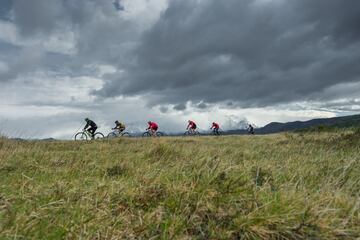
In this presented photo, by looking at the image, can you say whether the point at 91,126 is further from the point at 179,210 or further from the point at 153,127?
the point at 179,210

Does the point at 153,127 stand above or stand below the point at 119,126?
below

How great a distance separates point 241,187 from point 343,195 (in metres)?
1.35

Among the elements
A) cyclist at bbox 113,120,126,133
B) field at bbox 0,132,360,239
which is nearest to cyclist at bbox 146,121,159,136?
cyclist at bbox 113,120,126,133

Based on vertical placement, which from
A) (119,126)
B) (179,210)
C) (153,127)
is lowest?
(179,210)

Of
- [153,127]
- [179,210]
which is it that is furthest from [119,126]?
[179,210]

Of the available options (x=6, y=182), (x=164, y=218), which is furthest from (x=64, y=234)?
(x=6, y=182)

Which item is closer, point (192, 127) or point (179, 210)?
point (179, 210)

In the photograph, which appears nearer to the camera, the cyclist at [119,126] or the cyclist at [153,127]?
the cyclist at [119,126]

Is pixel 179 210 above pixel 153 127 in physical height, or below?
below

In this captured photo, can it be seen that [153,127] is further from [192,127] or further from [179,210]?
[179,210]

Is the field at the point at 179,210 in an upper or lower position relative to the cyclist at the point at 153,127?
lower

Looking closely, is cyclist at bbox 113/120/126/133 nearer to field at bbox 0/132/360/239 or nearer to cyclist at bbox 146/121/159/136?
cyclist at bbox 146/121/159/136

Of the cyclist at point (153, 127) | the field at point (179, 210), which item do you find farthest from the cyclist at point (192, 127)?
the field at point (179, 210)

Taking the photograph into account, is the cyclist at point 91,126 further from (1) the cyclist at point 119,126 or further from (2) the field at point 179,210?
(2) the field at point 179,210
